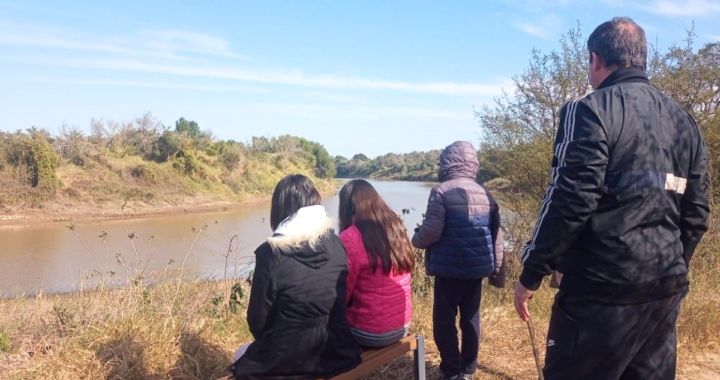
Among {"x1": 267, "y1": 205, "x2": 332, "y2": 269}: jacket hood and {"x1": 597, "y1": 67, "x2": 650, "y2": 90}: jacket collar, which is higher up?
{"x1": 597, "y1": 67, "x2": 650, "y2": 90}: jacket collar

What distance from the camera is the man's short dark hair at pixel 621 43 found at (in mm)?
2125

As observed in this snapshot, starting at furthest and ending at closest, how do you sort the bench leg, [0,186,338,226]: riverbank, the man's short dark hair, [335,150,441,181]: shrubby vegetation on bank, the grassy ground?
[335,150,441,181]: shrubby vegetation on bank < [0,186,338,226]: riverbank < the grassy ground < the bench leg < the man's short dark hair

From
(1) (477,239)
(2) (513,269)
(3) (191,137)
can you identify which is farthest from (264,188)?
(1) (477,239)

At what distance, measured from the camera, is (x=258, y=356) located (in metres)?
2.80

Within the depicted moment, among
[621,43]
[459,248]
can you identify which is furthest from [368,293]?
[621,43]

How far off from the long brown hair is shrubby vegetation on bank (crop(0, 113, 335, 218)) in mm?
22868

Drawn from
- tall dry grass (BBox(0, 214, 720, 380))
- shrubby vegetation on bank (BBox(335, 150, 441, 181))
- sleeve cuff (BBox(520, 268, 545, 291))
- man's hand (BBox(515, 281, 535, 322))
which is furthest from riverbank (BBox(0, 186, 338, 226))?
sleeve cuff (BBox(520, 268, 545, 291))

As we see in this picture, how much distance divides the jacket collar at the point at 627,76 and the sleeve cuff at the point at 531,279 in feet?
2.56

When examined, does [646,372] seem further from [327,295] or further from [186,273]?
[186,273]

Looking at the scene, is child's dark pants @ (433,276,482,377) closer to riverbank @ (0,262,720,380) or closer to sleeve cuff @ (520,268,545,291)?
riverbank @ (0,262,720,380)

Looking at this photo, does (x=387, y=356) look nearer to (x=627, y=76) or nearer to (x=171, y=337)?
(x=171, y=337)

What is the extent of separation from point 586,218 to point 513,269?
5.59 m

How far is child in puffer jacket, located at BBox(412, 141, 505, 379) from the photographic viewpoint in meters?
3.55

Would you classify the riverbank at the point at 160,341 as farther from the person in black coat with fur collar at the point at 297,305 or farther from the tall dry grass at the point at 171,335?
the person in black coat with fur collar at the point at 297,305
